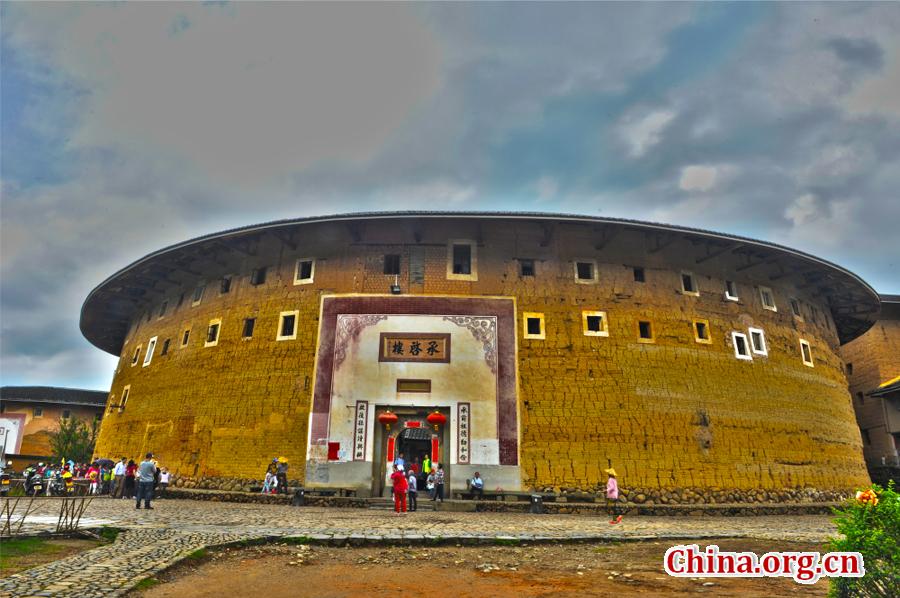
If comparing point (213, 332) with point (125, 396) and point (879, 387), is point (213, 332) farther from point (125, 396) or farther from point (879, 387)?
point (879, 387)

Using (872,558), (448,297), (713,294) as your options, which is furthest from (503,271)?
(872,558)

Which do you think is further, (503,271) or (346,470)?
(503,271)

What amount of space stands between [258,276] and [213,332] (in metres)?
2.74

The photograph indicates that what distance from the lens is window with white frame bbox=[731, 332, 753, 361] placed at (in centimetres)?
1956

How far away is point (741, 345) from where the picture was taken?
1981 centimetres

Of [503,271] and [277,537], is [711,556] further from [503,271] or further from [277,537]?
[503,271]

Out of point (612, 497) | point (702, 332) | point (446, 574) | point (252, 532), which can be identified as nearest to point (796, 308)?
point (702, 332)

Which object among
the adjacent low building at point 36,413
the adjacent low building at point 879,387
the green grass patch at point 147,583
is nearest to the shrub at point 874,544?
the green grass patch at point 147,583

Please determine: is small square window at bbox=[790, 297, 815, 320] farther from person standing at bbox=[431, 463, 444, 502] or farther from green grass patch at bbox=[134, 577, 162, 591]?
green grass patch at bbox=[134, 577, 162, 591]

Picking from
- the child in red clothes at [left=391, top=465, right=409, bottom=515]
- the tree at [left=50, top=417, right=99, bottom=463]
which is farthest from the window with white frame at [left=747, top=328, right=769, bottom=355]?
the tree at [left=50, top=417, right=99, bottom=463]

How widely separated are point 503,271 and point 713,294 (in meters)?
8.16

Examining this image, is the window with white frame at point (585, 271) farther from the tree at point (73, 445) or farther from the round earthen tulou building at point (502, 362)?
the tree at point (73, 445)

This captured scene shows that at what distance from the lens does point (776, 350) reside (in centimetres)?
2038

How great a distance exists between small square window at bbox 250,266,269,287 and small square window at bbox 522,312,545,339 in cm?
1001
